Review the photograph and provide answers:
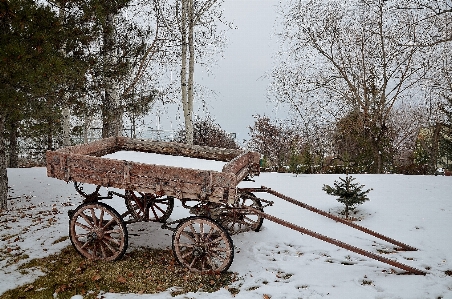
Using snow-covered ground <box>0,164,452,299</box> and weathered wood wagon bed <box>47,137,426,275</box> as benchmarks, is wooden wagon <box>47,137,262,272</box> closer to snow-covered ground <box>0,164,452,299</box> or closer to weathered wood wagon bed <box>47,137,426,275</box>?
weathered wood wagon bed <box>47,137,426,275</box>

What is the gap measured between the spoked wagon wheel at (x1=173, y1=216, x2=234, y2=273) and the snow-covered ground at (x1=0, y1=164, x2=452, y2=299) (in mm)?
321

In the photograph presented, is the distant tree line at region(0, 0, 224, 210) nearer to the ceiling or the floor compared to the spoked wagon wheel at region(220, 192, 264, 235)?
nearer to the ceiling

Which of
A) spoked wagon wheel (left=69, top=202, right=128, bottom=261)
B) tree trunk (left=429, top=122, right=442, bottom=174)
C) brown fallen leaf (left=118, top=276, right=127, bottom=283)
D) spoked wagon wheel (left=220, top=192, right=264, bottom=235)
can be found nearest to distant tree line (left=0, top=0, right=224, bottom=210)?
spoked wagon wheel (left=69, top=202, right=128, bottom=261)

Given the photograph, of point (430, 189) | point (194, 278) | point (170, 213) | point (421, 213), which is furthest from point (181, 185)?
point (430, 189)

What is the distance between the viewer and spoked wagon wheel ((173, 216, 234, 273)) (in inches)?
169

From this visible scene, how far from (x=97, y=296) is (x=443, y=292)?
397cm

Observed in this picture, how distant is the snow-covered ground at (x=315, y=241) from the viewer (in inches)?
159

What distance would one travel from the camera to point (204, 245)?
438 centimetres

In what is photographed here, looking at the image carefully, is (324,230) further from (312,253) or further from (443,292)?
(443,292)

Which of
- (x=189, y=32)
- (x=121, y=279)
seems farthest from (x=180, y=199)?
(x=189, y=32)

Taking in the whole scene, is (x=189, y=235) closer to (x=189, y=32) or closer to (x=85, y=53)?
(x=85, y=53)

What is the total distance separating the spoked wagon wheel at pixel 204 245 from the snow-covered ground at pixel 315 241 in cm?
32

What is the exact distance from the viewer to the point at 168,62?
1222 cm

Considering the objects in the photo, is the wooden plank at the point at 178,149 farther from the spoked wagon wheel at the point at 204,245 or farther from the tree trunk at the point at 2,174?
the tree trunk at the point at 2,174
